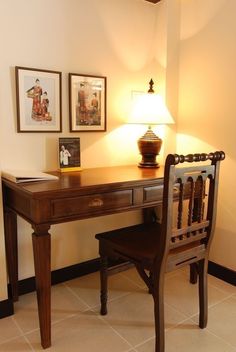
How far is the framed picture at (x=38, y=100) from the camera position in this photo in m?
1.83

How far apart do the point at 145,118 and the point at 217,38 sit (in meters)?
0.76

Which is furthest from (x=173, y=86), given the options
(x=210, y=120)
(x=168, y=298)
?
(x=168, y=298)

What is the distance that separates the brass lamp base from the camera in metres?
2.19

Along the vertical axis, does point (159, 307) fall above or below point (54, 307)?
above

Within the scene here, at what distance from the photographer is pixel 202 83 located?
7.43ft

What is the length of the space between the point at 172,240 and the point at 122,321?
2.18 feet

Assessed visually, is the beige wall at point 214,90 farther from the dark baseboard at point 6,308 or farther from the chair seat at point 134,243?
the dark baseboard at point 6,308

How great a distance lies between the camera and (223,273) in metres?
2.23

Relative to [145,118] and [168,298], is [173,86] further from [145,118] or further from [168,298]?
[168,298]

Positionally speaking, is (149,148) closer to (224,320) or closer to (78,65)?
(78,65)

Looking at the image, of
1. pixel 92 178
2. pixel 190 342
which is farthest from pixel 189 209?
pixel 190 342

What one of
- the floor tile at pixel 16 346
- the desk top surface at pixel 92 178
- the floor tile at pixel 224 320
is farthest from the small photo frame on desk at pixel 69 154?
the floor tile at pixel 224 320

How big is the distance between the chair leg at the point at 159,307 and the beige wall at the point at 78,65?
90 centimetres

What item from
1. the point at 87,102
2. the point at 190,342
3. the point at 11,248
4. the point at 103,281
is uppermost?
the point at 87,102
